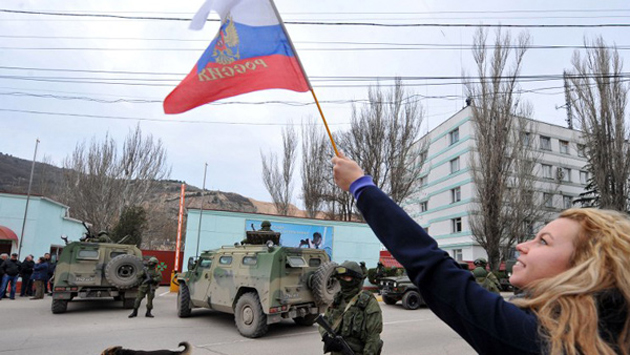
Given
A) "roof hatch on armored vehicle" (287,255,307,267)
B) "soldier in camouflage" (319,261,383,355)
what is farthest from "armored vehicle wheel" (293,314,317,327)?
"soldier in camouflage" (319,261,383,355)

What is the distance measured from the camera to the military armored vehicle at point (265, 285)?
8602 millimetres

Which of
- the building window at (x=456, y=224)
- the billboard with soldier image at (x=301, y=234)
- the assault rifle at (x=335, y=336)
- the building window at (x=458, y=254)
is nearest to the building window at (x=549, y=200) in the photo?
the building window at (x=456, y=224)

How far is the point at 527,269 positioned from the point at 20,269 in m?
18.1

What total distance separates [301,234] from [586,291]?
18034 millimetres

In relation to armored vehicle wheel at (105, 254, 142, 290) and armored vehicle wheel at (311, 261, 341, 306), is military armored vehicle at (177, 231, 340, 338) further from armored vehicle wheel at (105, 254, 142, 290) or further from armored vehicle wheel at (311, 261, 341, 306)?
armored vehicle wheel at (105, 254, 142, 290)

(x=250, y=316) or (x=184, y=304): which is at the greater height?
(x=250, y=316)

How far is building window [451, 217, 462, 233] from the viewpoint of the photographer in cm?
3338

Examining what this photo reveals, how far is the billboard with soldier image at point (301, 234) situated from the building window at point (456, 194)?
1786cm

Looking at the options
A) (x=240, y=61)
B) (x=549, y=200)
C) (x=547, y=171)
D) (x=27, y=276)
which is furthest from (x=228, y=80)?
(x=547, y=171)

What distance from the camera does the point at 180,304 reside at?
36.6 ft

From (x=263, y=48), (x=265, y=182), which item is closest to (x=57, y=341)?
(x=263, y=48)

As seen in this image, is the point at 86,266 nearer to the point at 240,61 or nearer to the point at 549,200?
the point at 240,61

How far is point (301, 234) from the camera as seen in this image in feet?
62.0

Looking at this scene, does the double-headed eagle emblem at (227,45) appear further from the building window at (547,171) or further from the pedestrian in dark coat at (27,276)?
the building window at (547,171)
